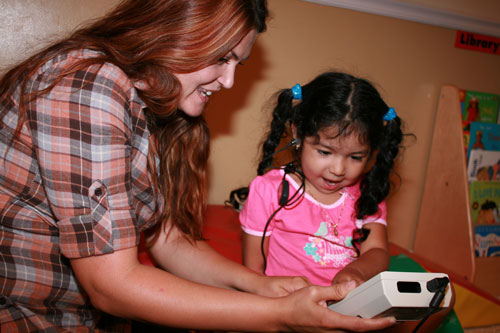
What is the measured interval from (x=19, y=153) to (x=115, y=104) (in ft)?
0.68

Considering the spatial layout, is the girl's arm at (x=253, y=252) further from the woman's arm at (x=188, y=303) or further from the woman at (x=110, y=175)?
the woman's arm at (x=188, y=303)

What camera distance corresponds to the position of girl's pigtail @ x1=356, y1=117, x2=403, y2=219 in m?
1.14

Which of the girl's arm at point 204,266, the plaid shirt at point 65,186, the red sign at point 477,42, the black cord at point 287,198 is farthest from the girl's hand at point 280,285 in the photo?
the red sign at point 477,42

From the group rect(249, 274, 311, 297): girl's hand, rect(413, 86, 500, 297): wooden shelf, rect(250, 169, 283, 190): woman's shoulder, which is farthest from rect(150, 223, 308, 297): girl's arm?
rect(413, 86, 500, 297): wooden shelf

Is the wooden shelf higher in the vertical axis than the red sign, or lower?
lower

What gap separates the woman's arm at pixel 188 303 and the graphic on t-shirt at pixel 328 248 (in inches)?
16.4

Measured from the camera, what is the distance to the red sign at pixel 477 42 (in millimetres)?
1832

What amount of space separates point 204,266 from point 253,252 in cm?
18

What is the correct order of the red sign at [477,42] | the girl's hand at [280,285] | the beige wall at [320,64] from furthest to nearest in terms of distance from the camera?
the red sign at [477,42], the beige wall at [320,64], the girl's hand at [280,285]

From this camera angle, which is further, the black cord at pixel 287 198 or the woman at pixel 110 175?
the black cord at pixel 287 198

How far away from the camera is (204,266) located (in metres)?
0.98

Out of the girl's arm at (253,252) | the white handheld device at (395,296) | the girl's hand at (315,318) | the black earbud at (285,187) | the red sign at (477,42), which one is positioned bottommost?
the girl's arm at (253,252)

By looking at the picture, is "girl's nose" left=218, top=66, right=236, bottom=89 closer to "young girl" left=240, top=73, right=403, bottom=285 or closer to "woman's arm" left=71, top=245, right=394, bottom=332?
"young girl" left=240, top=73, right=403, bottom=285

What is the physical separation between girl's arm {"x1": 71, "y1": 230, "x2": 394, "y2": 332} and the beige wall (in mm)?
978
